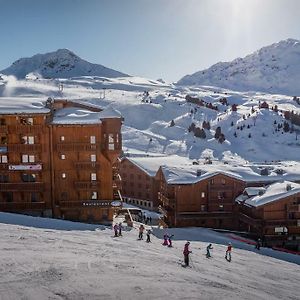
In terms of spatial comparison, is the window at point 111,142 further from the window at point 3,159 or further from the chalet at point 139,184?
the chalet at point 139,184

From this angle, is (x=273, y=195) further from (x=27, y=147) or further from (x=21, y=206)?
(x=21, y=206)

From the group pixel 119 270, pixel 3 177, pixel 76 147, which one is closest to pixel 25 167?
pixel 3 177

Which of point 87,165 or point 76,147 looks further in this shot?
point 87,165

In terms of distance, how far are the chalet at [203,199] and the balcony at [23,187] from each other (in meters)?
14.5

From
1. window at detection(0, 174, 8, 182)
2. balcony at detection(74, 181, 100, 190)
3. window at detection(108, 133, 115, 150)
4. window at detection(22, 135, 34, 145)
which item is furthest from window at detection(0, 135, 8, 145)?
window at detection(108, 133, 115, 150)

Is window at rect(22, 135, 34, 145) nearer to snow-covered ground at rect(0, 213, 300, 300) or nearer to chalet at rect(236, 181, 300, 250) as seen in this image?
snow-covered ground at rect(0, 213, 300, 300)

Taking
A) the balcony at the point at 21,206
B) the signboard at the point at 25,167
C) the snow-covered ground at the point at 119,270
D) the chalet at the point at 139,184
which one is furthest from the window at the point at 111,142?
the chalet at the point at 139,184

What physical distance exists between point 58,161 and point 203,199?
57.3 ft

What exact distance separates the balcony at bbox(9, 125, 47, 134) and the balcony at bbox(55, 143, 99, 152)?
2.31 metres

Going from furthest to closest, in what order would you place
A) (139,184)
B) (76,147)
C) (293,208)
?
(139,184), (293,208), (76,147)

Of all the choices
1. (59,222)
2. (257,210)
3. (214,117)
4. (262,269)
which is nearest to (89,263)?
(262,269)

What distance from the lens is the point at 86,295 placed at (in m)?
17.1

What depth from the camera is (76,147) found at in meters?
43.5

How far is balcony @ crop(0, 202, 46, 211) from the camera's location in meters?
43.7
